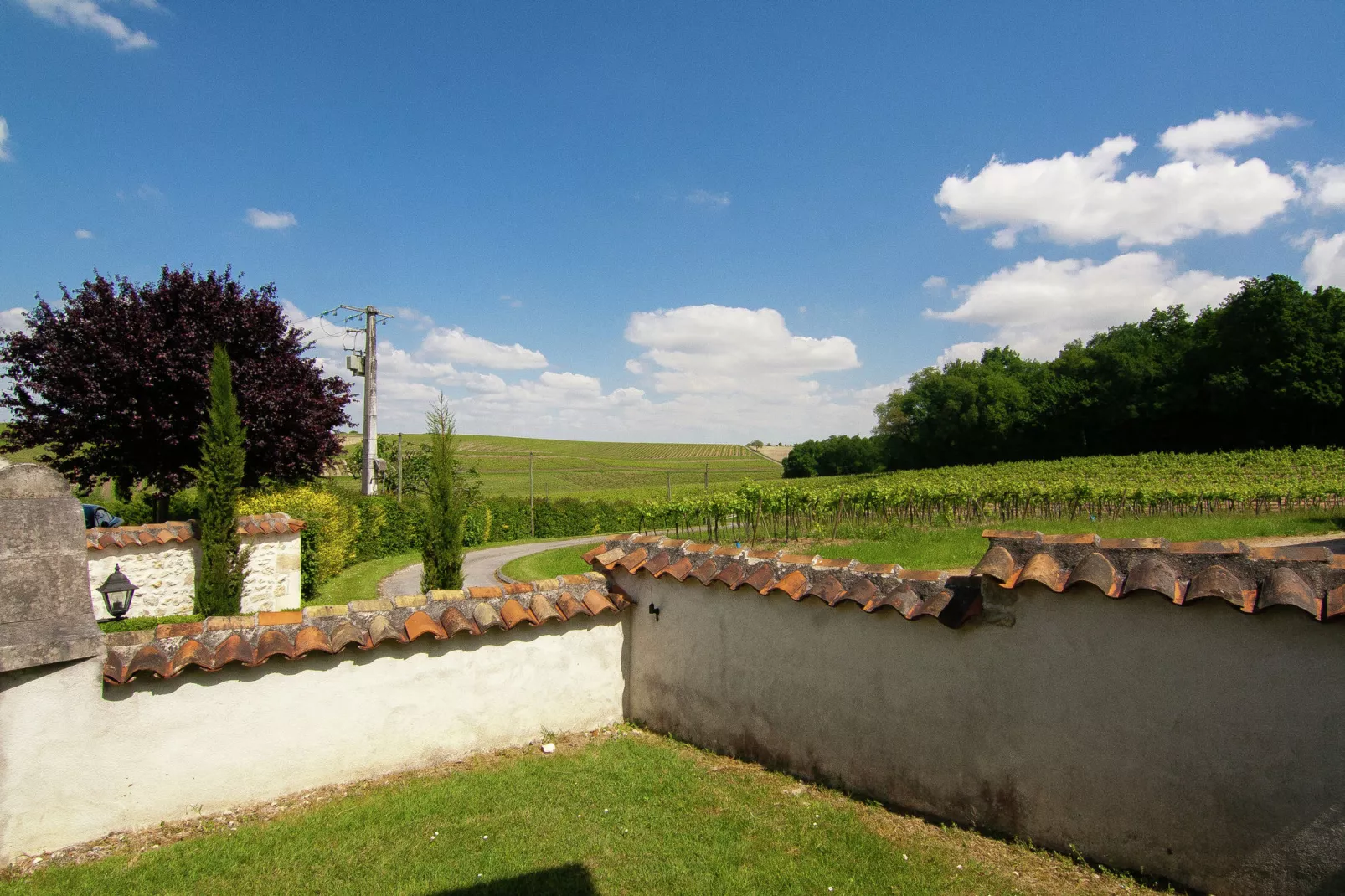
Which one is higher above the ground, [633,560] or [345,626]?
[633,560]

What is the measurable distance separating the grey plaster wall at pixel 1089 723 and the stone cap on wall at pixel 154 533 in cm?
930

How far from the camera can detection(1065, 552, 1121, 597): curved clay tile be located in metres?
3.18

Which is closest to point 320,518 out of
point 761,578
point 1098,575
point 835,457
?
point 761,578

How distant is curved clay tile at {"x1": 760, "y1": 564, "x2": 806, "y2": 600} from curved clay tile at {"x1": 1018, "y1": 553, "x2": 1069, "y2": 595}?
47.4 inches

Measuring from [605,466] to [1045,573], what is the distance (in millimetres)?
65122

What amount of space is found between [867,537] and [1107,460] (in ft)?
104

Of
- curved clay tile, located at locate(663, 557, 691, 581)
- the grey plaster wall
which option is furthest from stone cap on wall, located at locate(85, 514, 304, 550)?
the grey plaster wall

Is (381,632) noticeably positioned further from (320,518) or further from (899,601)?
(320,518)

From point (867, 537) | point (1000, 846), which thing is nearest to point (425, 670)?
point (1000, 846)

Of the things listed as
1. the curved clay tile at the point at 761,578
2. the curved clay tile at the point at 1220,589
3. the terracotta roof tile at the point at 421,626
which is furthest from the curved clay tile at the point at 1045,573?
the terracotta roof tile at the point at 421,626

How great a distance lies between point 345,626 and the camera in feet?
15.1

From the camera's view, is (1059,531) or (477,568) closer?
(1059,531)

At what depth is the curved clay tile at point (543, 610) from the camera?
16.9ft

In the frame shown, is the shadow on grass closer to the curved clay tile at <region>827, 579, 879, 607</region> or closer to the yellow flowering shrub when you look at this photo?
the curved clay tile at <region>827, 579, 879, 607</region>
